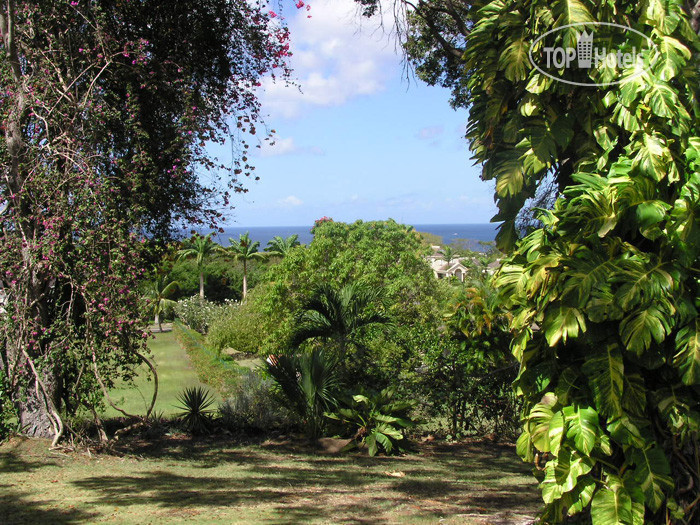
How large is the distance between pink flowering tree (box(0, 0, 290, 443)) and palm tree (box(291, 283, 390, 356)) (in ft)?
10.3

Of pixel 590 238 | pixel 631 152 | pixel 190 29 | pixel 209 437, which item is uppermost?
pixel 190 29

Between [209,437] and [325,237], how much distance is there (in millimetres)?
12387

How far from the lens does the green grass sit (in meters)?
18.5

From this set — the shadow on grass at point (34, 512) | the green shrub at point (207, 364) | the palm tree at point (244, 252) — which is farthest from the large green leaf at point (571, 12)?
the palm tree at point (244, 252)

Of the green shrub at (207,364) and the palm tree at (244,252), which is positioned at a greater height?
the palm tree at (244,252)

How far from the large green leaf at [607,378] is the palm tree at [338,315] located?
7312 millimetres

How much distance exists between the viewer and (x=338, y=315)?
11250mm

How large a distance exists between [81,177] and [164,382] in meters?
19.2

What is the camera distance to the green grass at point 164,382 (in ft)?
60.8

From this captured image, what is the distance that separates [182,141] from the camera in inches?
365

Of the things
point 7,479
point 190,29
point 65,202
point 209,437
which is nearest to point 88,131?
point 65,202

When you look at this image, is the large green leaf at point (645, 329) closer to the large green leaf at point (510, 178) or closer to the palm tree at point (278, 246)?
the large green leaf at point (510, 178)

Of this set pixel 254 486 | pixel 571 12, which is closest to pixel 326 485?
pixel 254 486

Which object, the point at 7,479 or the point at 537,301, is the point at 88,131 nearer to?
the point at 7,479
